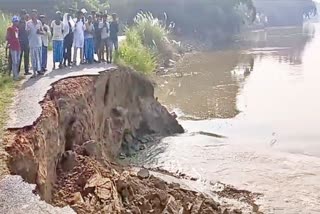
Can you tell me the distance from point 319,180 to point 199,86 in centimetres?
1761

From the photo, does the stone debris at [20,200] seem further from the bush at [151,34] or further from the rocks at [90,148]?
the bush at [151,34]

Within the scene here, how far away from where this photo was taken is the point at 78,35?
18.7m

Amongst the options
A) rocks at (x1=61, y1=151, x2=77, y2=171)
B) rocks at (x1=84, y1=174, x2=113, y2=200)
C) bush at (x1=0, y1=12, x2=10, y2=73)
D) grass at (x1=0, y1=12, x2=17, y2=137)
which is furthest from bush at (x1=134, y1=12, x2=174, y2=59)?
rocks at (x1=84, y1=174, x2=113, y2=200)

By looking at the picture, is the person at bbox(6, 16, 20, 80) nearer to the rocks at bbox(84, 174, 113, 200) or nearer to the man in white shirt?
the man in white shirt

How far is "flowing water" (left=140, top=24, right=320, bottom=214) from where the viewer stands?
584 inches

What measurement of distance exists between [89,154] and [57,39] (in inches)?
274

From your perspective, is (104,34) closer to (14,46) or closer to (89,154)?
(14,46)

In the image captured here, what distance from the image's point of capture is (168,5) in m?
61.2

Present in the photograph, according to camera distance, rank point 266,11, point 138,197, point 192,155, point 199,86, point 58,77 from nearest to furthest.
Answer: point 138,197 < point 58,77 < point 192,155 < point 199,86 < point 266,11

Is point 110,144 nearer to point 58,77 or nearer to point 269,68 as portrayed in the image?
point 58,77

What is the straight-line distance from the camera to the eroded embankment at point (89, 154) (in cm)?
921

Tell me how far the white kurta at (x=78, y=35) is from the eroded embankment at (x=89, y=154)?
168cm

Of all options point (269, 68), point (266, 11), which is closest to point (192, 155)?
point (269, 68)

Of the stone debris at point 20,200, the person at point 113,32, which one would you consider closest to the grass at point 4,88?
the stone debris at point 20,200
